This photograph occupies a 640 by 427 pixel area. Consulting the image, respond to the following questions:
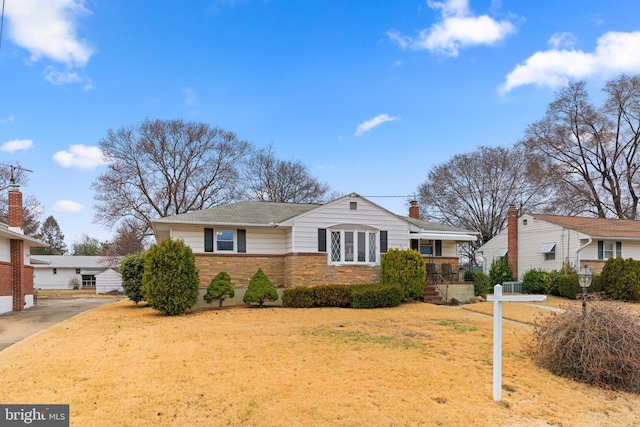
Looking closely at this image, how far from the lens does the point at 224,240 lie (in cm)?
1692

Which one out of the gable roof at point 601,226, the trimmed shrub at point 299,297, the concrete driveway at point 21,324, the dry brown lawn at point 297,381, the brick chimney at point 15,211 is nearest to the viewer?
the dry brown lawn at point 297,381

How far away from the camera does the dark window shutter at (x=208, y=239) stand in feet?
54.7

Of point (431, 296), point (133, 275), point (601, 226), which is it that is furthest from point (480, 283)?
point (133, 275)

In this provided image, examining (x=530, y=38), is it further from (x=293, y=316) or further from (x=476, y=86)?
(x=293, y=316)

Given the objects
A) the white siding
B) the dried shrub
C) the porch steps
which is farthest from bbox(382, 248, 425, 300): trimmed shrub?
the dried shrub

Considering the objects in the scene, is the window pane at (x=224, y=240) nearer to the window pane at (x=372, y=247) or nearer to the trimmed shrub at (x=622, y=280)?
the window pane at (x=372, y=247)

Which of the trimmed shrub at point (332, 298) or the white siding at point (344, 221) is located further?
the white siding at point (344, 221)

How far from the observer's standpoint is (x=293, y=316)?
1285 cm

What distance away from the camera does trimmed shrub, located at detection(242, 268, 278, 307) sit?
15.5 metres

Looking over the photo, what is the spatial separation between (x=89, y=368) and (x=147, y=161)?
1087 inches

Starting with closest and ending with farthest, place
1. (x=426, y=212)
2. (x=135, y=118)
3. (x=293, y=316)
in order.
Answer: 1. (x=293, y=316)
2. (x=135, y=118)
3. (x=426, y=212)

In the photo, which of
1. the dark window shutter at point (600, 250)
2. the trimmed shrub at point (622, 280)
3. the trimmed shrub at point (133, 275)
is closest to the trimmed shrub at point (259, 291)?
the trimmed shrub at point (133, 275)

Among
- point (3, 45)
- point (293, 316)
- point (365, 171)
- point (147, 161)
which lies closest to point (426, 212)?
point (365, 171)

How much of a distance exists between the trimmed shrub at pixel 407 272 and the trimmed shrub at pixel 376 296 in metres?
0.71
